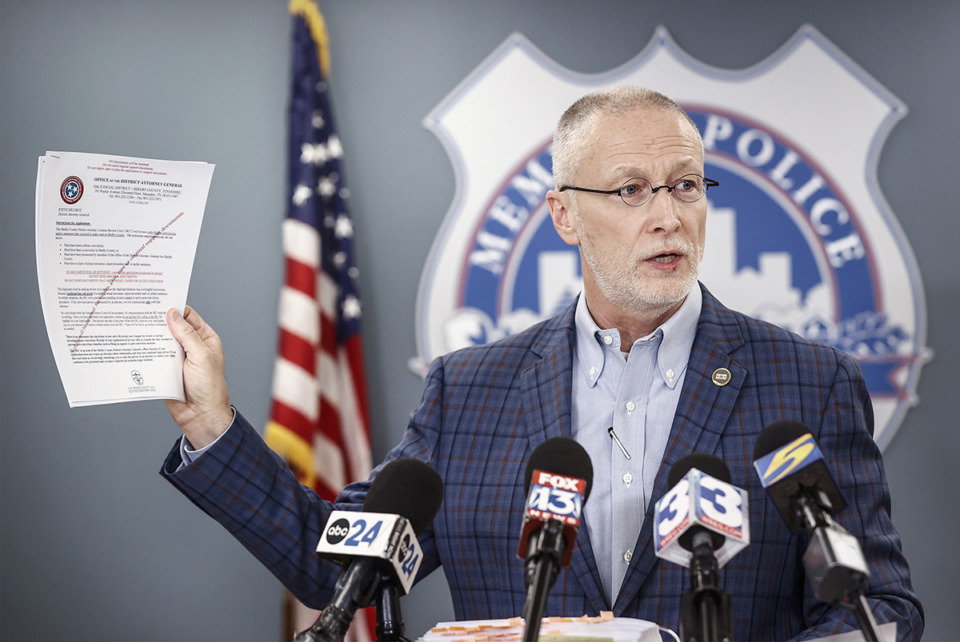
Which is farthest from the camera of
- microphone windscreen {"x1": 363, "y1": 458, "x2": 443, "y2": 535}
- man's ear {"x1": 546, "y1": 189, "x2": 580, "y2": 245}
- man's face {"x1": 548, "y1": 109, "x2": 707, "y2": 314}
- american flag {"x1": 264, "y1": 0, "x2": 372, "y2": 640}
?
american flag {"x1": 264, "y1": 0, "x2": 372, "y2": 640}

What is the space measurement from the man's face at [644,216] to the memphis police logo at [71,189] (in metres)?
0.90

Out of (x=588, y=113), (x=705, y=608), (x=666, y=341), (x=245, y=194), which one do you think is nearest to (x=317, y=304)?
(x=245, y=194)

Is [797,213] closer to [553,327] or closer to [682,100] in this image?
[682,100]

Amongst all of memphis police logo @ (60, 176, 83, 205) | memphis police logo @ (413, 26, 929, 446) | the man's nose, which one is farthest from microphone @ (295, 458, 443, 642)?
memphis police logo @ (413, 26, 929, 446)

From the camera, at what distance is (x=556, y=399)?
5.24 feet

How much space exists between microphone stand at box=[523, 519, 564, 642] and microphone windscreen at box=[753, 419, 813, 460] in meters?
0.32

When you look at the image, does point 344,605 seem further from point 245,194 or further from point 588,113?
point 245,194

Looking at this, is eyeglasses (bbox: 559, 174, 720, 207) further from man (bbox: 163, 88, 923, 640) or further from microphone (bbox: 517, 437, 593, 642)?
microphone (bbox: 517, 437, 593, 642)

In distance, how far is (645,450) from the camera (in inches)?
59.7

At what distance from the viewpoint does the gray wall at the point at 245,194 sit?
10.6ft

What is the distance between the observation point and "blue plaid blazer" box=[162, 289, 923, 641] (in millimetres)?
1364

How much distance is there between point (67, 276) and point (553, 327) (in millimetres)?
923

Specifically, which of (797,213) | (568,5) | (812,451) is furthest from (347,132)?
(812,451)

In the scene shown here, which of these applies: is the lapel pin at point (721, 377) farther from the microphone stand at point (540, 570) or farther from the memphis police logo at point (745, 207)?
the memphis police logo at point (745, 207)
